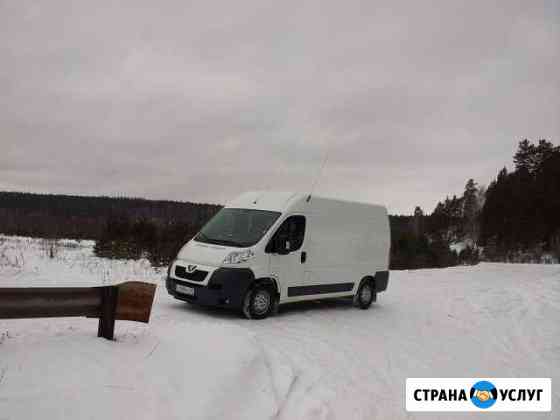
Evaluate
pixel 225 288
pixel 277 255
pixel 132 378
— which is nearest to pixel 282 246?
pixel 277 255

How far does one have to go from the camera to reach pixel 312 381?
23.5ft

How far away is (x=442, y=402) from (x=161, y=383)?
3.90 metres

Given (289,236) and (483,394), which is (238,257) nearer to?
(289,236)

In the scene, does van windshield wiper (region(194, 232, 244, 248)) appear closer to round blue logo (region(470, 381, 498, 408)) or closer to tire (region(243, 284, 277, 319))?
tire (region(243, 284, 277, 319))

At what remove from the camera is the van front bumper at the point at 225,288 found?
10.6 m

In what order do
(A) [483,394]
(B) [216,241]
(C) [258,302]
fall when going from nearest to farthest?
(A) [483,394] < (C) [258,302] < (B) [216,241]

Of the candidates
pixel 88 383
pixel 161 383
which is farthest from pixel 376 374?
pixel 88 383

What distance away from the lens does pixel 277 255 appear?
11.4m

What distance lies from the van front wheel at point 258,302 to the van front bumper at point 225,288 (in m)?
0.20

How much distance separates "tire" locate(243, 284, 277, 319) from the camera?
1093 centimetres

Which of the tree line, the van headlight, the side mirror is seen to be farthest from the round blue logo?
the tree line

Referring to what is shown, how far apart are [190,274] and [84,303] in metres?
4.13

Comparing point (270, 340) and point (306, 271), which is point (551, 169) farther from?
point (270, 340)

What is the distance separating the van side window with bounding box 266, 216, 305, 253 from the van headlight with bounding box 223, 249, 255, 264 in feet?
1.72
